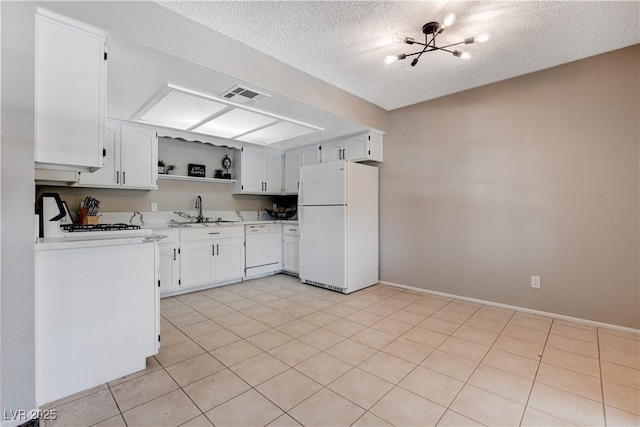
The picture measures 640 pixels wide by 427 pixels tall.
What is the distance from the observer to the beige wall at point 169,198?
3.37 metres

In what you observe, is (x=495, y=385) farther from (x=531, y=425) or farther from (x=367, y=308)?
(x=367, y=308)

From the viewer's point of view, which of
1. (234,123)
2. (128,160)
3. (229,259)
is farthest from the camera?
(229,259)

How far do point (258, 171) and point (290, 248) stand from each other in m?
1.41

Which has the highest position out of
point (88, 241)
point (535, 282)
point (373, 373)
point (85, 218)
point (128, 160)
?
point (128, 160)

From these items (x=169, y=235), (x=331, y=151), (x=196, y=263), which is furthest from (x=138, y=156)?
(x=331, y=151)

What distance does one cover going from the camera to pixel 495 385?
1.77m

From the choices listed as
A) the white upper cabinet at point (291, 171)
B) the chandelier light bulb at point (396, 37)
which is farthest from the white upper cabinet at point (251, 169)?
the chandelier light bulb at point (396, 37)

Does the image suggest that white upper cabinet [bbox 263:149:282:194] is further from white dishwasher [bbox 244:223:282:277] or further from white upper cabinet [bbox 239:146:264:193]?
white dishwasher [bbox 244:223:282:277]

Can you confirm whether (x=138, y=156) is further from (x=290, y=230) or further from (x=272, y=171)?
(x=290, y=230)

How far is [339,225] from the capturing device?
12.0ft

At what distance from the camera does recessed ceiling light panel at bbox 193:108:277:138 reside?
10.6 ft

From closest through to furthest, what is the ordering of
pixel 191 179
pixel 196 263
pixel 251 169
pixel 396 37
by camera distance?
pixel 396 37 < pixel 196 263 < pixel 191 179 < pixel 251 169

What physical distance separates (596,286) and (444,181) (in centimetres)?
173

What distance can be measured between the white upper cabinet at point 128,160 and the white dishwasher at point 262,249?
1473 millimetres
